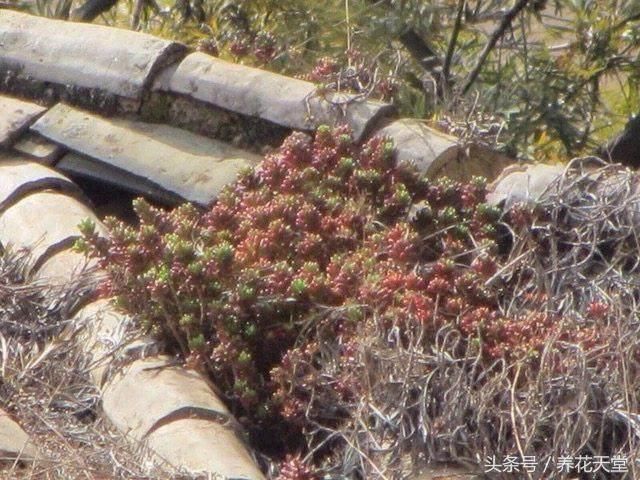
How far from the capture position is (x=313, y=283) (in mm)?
3697

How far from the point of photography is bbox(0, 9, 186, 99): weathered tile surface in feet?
16.1

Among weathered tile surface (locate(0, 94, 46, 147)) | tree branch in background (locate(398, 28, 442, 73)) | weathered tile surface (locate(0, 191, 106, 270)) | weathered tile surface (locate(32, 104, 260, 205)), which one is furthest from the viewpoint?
tree branch in background (locate(398, 28, 442, 73))

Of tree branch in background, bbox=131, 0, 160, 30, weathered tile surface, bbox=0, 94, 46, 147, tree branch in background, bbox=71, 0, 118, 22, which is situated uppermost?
weathered tile surface, bbox=0, 94, 46, 147

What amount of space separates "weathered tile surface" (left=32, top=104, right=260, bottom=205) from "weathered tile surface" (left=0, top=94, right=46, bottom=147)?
5 centimetres

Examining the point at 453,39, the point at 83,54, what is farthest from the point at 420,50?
the point at 83,54

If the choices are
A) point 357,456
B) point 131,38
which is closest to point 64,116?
point 131,38

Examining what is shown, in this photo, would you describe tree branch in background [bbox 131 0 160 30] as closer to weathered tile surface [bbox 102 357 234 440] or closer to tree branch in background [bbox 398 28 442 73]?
tree branch in background [bbox 398 28 442 73]

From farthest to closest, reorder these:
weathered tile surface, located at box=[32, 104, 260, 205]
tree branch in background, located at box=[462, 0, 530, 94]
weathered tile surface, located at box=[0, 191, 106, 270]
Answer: tree branch in background, located at box=[462, 0, 530, 94] → weathered tile surface, located at box=[32, 104, 260, 205] → weathered tile surface, located at box=[0, 191, 106, 270]

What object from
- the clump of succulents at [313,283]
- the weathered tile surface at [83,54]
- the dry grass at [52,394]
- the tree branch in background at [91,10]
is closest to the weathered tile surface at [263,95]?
the weathered tile surface at [83,54]

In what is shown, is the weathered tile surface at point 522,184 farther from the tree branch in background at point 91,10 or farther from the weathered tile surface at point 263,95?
the tree branch in background at point 91,10

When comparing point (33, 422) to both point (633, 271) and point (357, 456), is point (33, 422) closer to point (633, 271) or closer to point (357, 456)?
point (357, 456)

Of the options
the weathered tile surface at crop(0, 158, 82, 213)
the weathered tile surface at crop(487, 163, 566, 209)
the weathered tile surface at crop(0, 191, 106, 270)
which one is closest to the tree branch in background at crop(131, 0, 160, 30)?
the weathered tile surface at crop(0, 158, 82, 213)

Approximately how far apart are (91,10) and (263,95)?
9.77ft

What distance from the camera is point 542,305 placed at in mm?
3703
